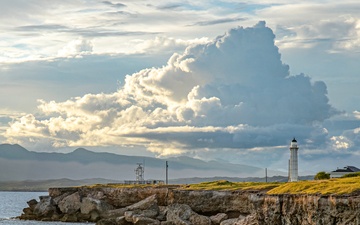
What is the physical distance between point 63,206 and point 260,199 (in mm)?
51362

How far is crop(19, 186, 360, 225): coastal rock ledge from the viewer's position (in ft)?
205

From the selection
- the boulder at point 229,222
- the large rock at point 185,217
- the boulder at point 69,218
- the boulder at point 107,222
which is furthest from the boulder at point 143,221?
the boulder at point 69,218

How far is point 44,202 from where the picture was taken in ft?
408

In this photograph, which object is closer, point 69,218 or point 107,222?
point 107,222

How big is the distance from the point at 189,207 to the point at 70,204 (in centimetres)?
2687

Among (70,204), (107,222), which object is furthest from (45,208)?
(107,222)

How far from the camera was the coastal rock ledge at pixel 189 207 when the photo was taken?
6250 centimetres

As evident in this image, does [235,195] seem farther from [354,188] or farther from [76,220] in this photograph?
[354,188]

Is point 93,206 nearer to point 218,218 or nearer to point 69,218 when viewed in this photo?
point 69,218

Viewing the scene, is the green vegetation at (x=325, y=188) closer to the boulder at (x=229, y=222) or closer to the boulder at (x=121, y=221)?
the boulder at (x=229, y=222)

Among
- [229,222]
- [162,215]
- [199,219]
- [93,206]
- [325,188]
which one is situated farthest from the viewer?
[93,206]

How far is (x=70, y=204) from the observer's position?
118750 millimetres

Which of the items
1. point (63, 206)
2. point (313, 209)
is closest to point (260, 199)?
point (313, 209)

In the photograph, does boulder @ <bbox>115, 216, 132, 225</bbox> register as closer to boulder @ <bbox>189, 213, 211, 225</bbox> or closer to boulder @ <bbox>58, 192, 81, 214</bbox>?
boulder @ <bbox>189, 213, 211, 225</bbox>
